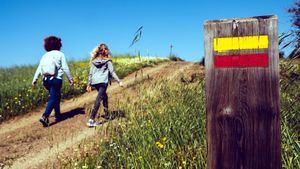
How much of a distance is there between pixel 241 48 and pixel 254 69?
0.15m

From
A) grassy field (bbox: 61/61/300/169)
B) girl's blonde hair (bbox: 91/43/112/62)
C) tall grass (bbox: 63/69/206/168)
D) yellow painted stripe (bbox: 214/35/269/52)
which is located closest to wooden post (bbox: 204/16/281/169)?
yellow painted stripe (bbox: 214/35/269/52)

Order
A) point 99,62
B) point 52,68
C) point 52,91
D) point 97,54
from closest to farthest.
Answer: point 99,62
point 97,54
point 52,68
point 52,91

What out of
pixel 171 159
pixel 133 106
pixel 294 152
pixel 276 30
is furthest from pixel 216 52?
pixel 133 106

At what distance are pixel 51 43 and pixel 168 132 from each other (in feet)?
19.1

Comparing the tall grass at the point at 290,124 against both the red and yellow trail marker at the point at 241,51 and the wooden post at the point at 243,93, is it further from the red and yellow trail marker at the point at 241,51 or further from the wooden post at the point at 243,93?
the red and yellow trail marker at the point at 241,51

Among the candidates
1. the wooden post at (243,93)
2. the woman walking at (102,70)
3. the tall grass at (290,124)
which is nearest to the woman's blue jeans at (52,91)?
the woman walking at (102,70)

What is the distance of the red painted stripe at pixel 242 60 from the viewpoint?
234 cm

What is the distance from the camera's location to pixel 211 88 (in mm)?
2496

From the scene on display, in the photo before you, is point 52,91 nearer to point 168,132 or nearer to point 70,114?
point 70,114

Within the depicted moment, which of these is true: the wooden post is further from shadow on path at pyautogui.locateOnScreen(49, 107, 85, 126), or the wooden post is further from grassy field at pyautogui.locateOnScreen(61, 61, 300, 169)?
shadow on path at pyautogui.locateOnScreen(49, 107, 85, 126)

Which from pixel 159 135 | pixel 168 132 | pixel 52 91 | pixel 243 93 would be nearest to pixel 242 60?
pixel 243 93

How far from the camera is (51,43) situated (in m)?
10.3

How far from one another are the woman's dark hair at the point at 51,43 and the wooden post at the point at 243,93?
27.2 ft

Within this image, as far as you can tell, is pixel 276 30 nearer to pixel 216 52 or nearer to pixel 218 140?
pixel 216 52
